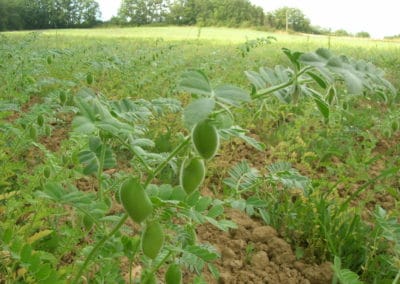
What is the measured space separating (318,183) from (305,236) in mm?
307

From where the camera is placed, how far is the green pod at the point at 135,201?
801 millimetres

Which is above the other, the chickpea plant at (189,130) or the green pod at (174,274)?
the chickpea plant at (189,130)

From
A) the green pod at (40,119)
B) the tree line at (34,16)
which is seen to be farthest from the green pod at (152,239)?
the tree line at (34,16)

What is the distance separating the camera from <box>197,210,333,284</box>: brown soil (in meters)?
1.65

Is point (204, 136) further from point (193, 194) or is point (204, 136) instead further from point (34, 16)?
point (34, 16)

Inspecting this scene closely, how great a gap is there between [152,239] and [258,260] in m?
0.92

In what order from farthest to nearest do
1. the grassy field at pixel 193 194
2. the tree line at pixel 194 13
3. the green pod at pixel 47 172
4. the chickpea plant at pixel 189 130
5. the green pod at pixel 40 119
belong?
1. the tree line at pixel 194 13
2. the green pod at pixel 40 119
3. the green pod at pixel 47 172
4. the grassy field at pixel 193 194
5. the chickpea plant at pixel 189 130

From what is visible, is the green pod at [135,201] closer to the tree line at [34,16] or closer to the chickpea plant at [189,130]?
the chickpea plant at [189,130]

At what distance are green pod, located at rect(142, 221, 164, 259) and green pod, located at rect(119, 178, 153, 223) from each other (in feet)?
0.32

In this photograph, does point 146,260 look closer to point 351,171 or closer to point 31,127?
point 31,127

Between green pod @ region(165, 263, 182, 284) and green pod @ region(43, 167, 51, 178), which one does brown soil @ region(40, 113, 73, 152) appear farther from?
green pod @ region(165, 263, 182, 284)

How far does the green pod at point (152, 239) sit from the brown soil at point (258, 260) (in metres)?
0.73

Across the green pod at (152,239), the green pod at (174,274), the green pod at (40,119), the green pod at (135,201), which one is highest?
the green pod at (135,201)

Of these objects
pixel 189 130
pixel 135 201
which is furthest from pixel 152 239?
pixel 189 130
